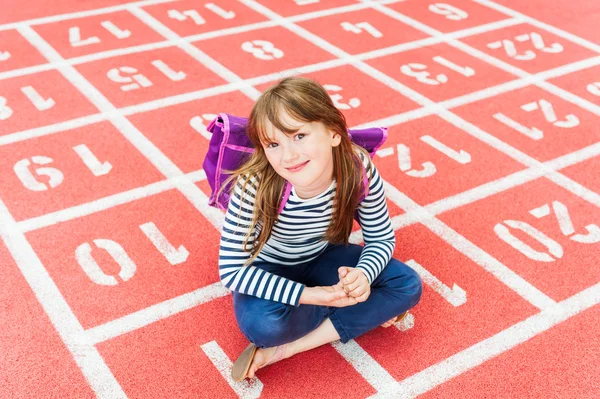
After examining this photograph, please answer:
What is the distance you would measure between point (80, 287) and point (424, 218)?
3.29 ft

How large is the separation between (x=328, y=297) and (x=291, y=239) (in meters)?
0.20

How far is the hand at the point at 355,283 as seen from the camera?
1561 millimetres

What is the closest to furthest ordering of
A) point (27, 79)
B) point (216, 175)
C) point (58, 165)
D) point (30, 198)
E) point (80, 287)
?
point (216, 175)
point (80, 287)
point (30, 198)
point (58, 165)
point (27, 79)

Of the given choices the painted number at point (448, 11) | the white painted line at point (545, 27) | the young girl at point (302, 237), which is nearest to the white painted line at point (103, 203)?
the young girl at point (302, 237)

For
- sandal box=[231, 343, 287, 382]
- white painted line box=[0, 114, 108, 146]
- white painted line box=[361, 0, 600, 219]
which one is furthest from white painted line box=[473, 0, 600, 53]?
sandal box=[231, 343, 287, 382]

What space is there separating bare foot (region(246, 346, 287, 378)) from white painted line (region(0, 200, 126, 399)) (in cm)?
28

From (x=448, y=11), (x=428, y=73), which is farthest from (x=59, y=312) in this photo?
(x=448, y=11)

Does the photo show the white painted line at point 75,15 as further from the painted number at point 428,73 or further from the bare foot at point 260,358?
the bare foot at point 260,358

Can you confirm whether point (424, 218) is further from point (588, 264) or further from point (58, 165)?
point (58, 165)

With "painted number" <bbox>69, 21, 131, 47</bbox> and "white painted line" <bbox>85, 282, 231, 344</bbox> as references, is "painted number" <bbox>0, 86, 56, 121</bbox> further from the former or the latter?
"white painted line" <bbox>85, 282, 231, 344</bbox>

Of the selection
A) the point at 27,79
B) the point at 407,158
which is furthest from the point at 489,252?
the point at 27,79

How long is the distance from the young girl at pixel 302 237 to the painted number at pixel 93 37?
1.82 meters

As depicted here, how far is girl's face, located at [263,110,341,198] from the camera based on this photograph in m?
1.51

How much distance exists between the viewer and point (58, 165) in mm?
2312
